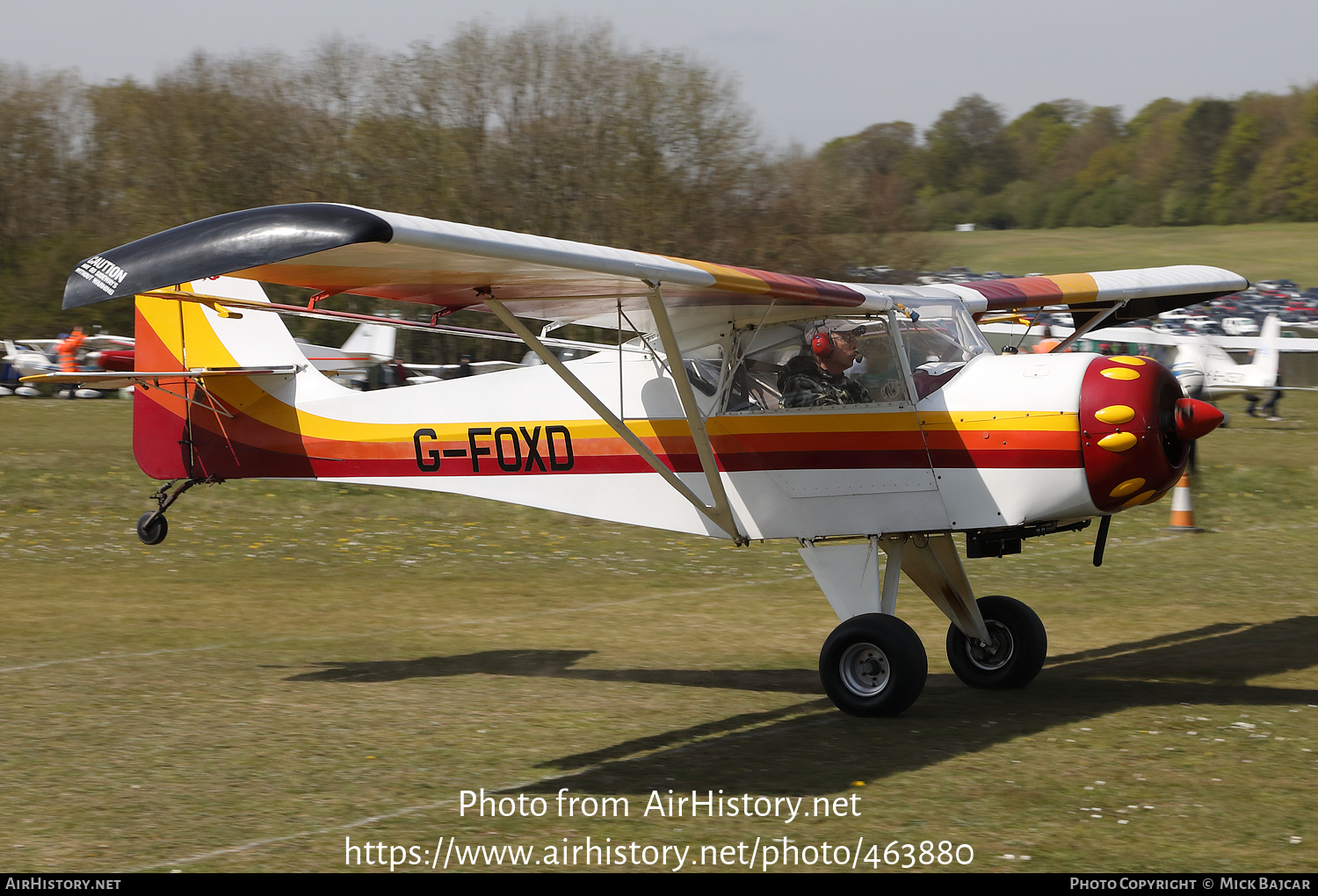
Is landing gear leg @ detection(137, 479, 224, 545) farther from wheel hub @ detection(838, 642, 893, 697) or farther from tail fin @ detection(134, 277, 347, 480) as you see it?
wheel hub @ detection(838, 642, 893, 697)

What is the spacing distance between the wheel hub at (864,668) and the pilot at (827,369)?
5.24ft

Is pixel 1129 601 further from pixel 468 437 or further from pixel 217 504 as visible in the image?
pixel 217 504

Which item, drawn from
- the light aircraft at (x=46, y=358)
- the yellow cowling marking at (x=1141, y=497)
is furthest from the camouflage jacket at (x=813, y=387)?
the light aircraft at (x=46, y=358)

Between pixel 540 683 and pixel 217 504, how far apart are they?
9.66 metres

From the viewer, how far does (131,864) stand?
193 inches

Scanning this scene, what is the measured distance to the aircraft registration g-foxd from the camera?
23.0ft

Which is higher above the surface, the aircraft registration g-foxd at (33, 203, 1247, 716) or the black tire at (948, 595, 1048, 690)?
the aircraft registration g-foxd at (33, 203, 1247, 716)

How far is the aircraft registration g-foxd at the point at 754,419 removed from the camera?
Answer: 702 cm

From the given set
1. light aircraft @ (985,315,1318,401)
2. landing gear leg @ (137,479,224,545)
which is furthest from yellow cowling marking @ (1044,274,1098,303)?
light aircraft @ (985,315,1318,401)

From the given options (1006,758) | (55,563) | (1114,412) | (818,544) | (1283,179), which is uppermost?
(1283,179)

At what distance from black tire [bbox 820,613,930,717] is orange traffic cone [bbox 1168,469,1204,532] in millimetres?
10012

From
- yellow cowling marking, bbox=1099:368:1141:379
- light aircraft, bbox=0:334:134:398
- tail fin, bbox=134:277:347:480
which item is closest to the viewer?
yellow cowling marking, bbox=1099:368:1141:379

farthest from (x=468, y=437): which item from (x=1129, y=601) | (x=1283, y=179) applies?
(x=1283, y=179)
